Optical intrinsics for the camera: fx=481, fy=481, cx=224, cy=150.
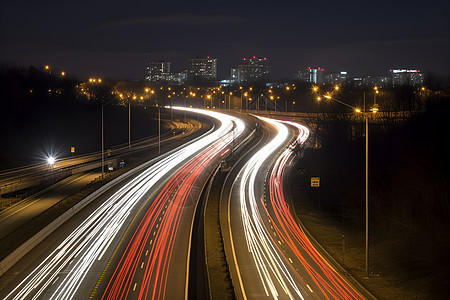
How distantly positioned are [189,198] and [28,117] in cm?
5769

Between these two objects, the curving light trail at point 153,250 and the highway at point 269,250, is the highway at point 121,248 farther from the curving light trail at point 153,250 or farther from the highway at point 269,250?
the highway at point 269,250

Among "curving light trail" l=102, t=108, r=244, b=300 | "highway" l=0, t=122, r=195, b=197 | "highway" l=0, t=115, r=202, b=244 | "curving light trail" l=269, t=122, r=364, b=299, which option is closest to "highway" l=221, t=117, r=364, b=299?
"curving light trail" l=269, t=122, r=364, b=299

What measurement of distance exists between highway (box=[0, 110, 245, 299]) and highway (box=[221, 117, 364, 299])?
8.35ft

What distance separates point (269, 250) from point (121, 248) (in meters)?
7.25

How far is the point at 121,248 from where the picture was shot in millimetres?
23422

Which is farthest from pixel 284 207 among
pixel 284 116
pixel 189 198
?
pixel 284 116

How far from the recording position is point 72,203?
31594 mm

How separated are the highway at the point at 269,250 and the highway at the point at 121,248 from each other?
8.35 feet

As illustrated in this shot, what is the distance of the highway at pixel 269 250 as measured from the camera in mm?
18125

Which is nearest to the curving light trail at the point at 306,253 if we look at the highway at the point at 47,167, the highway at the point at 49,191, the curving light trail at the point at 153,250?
the curving light trail at the point at 153,250

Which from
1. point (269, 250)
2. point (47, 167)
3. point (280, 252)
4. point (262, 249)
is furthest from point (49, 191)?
point (280, 252)

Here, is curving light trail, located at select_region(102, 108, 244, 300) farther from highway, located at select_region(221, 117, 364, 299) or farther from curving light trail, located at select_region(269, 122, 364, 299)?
curving light trail, located at select_region(269, 122, 364, 299)

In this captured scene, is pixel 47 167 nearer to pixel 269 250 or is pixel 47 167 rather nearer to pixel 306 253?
pixel 269 250

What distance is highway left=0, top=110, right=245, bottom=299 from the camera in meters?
18.3
